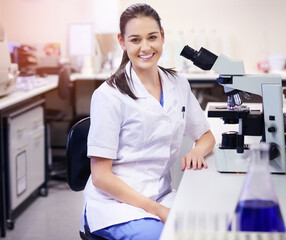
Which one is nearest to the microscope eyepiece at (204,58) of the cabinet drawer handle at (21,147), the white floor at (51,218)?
the white floor at (51,218)

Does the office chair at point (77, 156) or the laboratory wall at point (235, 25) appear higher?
the laboratory wall at point (235, 25)

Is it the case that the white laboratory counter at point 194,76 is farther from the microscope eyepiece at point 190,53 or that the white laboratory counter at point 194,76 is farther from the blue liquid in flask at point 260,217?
the blue liquid in flask at point 260,217

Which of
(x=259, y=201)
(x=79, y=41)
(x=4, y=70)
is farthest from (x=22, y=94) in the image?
(x=259, y=201)

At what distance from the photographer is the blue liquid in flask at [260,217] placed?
821 mm

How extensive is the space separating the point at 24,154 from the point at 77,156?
1.50 meters

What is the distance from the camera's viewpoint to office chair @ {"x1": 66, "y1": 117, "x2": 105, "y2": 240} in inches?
59.4

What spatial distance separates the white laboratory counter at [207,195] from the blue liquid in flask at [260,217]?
0.10 m

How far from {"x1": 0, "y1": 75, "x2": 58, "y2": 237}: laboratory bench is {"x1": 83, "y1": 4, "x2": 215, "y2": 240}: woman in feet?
4.00

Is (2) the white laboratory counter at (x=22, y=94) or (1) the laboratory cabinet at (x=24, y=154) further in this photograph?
(1) the laboratory cabinet at (x=24, y=154)

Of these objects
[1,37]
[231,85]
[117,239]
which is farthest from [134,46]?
[1,37]

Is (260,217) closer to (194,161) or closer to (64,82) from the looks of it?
(194,161)

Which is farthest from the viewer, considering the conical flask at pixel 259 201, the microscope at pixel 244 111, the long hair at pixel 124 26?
the long hair at pixel 124 26

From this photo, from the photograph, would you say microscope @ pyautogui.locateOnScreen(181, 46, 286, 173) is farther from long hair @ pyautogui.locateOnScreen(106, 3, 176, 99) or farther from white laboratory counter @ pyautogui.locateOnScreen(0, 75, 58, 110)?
white laboratory counter @ pyautogui.locateOnScreen(0, 75, 58, 110)

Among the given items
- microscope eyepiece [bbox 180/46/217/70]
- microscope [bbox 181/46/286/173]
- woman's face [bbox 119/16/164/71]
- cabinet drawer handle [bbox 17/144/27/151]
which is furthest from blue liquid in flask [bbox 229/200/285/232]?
cabinet drawer handle [bbox 17/144/27/151]
